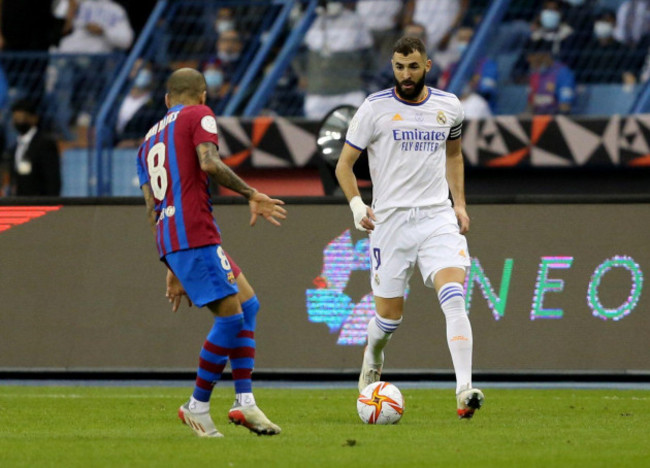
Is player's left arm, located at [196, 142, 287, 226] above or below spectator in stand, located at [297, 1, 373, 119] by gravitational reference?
above

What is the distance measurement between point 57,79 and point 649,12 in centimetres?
721

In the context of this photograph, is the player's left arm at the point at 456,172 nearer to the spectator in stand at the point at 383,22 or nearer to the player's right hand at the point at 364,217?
the player's right hand at the point at 364,217

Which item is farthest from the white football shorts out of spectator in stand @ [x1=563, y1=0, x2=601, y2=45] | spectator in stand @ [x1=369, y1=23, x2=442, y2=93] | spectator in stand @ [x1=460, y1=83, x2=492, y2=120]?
spectator in stand @ [x1=563, y1=0, x2=601, y2=45]

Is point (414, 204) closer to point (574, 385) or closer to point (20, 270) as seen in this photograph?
point (574, 385)

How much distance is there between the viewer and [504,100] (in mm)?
15547

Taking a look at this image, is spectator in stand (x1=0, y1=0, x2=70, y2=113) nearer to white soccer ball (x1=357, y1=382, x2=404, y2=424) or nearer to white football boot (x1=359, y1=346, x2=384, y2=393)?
white football boot (x1=359, y1=346, x2=384, y2=393)

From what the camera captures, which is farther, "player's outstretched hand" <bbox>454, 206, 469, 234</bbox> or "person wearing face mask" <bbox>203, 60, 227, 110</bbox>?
"person wearing face mask" <bbox>203, 60, 227, 110</bbox>

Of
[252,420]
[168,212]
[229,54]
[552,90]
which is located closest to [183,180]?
[168,212]

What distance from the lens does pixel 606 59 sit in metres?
15.3

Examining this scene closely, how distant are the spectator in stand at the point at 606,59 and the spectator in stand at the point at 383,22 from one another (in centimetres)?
217

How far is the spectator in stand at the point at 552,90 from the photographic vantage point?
14953 mm

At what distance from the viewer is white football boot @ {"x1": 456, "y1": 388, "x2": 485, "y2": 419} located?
7.80 metres

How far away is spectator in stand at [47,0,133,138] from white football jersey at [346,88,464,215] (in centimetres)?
897

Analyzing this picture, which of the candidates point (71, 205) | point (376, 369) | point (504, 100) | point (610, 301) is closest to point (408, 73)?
point (376, 369)
